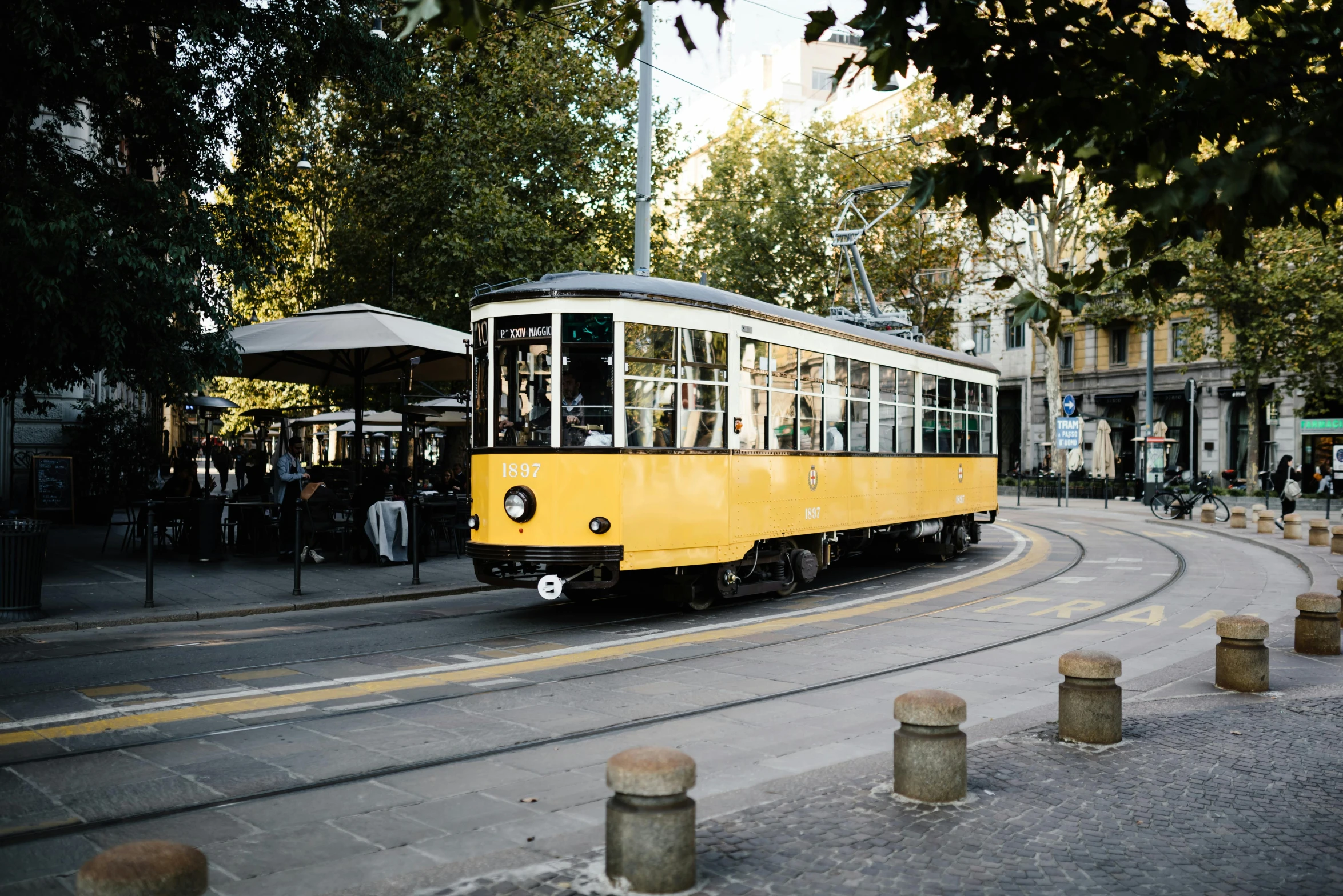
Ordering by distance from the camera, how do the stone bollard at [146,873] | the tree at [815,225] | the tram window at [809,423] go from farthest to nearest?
the tree at [815,225] < the tram window at [809,423] < the stone bollard at [146,873]

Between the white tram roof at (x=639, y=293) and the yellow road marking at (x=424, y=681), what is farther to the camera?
the white tram roof at (x=639, y=293)

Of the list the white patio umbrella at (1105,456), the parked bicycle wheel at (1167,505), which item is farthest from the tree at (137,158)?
the white patio umbrella at (1105,456)

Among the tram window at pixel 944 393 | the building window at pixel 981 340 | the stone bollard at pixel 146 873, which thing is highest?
the building window at pixel 981 340

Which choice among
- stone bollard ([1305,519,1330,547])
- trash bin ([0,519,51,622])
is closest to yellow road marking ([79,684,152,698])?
trash bin ([0,519,51,622])

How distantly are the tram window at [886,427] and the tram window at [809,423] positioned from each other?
1.89 meters

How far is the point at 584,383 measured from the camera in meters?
10.4

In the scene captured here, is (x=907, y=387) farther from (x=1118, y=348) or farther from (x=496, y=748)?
(x=1118, y=348)

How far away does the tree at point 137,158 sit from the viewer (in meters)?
11.3

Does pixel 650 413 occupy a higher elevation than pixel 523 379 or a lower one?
lower

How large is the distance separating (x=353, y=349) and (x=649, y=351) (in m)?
6.55

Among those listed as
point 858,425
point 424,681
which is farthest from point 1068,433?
point 424,681

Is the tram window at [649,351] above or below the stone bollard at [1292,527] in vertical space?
above

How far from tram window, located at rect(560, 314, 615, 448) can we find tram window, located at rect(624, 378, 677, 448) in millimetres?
179

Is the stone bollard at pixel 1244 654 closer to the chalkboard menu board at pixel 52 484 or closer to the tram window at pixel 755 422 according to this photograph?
the tram window at pixel 755 422
